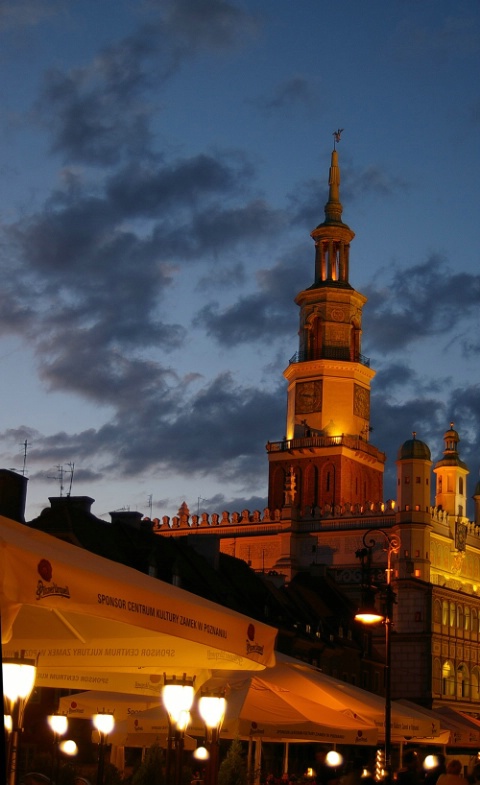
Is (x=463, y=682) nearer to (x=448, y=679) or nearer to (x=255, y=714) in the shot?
(x=448, y=679)

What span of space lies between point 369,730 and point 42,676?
24.7 feet

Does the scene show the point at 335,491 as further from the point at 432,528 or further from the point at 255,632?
the point at 255,632

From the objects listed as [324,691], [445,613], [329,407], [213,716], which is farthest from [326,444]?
[213,716]

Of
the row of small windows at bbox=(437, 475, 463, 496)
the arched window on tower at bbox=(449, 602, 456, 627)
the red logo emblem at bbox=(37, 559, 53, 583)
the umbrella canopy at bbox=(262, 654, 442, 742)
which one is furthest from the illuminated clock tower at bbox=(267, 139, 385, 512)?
the red logo emblem at bbox=(37, 559, 53, 583)

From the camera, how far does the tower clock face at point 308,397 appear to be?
327 feet

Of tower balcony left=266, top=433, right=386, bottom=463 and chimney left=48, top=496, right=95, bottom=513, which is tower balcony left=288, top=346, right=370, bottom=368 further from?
chimney left=48, top=496, right=95, bottom=513

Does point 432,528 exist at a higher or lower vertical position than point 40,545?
higher

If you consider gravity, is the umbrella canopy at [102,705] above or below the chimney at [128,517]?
below

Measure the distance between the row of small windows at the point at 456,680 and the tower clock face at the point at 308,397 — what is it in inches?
838

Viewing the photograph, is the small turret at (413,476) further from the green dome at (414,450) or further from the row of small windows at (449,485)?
the row of small windows at (449,485)

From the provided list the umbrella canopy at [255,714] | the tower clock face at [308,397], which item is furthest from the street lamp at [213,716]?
the tower clock face at [308,397]

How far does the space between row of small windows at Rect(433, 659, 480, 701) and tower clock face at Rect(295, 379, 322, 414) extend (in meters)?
21.3

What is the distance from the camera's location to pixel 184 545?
64.4 metres

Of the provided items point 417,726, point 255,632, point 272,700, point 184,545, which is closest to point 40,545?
point 255,632
